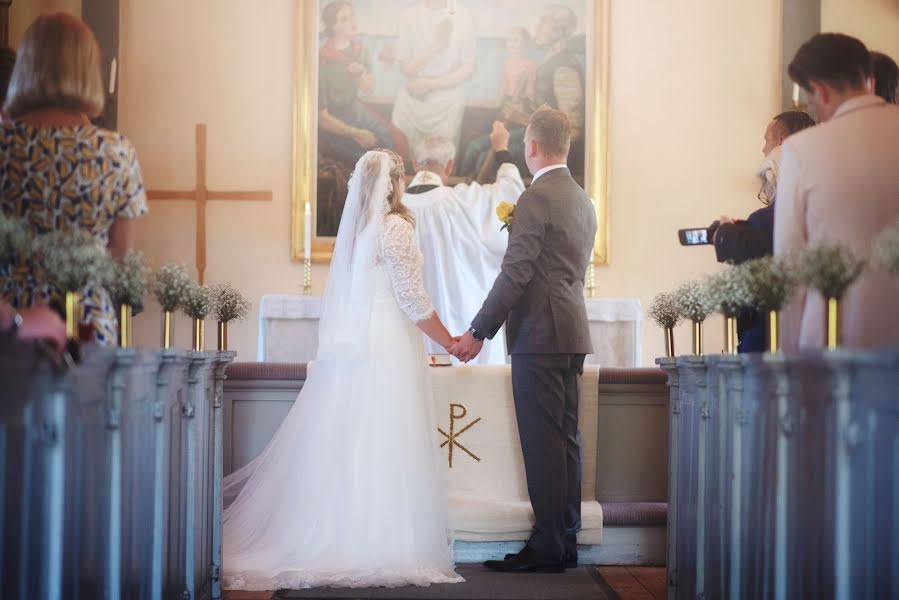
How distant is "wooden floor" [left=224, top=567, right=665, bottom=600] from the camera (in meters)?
3.93

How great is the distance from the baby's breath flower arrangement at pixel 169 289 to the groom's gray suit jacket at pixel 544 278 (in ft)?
4.55

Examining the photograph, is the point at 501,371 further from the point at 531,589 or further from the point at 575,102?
the point at 575,102

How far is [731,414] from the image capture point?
9.80 feet

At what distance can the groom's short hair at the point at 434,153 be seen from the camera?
7801 millimetres

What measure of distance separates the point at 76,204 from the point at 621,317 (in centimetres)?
470

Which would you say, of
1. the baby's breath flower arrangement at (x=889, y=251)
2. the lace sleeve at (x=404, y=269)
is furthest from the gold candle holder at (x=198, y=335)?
the baby's breath flower arrangement at (x=889, y=251)

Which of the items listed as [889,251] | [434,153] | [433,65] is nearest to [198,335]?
[889,251]

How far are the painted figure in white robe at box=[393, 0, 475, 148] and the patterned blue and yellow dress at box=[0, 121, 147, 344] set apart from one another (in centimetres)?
505

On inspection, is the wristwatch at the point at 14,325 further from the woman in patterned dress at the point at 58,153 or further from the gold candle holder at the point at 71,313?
the woman in patterned dress at the point at 58,153

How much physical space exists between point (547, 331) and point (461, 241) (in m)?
2.67

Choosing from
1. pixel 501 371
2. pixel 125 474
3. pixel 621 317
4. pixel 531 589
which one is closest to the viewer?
pixel 125 474

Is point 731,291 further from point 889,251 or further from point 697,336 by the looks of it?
point 889,251

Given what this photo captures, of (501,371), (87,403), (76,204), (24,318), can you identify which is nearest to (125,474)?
(87,403)

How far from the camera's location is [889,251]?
205cm
